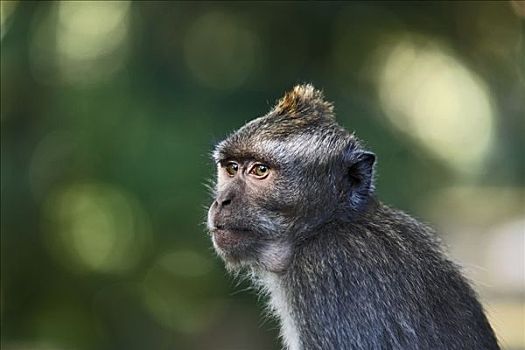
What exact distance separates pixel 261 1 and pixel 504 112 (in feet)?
8.60

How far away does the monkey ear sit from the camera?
5156 mm

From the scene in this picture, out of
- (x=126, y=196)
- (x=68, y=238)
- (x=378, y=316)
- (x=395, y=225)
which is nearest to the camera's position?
(x=378, y=316)

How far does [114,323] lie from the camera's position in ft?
35.8

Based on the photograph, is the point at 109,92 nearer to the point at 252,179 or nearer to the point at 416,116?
the point at 416,116

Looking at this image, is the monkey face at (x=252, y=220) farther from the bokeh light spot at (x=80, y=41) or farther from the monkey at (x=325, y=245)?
the bokeh light spot at (x=80, y=41)

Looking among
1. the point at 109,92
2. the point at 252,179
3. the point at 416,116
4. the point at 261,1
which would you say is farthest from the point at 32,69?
the point at 252,179

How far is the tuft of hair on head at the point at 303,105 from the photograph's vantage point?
17.5 ft

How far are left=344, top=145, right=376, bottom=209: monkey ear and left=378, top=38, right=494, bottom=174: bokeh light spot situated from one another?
4.81m

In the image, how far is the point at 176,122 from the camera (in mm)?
9523

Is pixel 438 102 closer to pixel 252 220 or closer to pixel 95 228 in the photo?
pixel 95 228

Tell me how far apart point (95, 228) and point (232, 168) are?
5.11m

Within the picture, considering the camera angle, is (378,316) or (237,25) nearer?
(378,316)

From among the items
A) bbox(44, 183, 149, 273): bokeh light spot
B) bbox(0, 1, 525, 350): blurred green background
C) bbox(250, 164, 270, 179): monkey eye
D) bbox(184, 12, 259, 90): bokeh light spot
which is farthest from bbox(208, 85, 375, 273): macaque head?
bbox(184, 12, 259, 90): bokeh light spot

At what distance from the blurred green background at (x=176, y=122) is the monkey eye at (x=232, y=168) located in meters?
3.89
